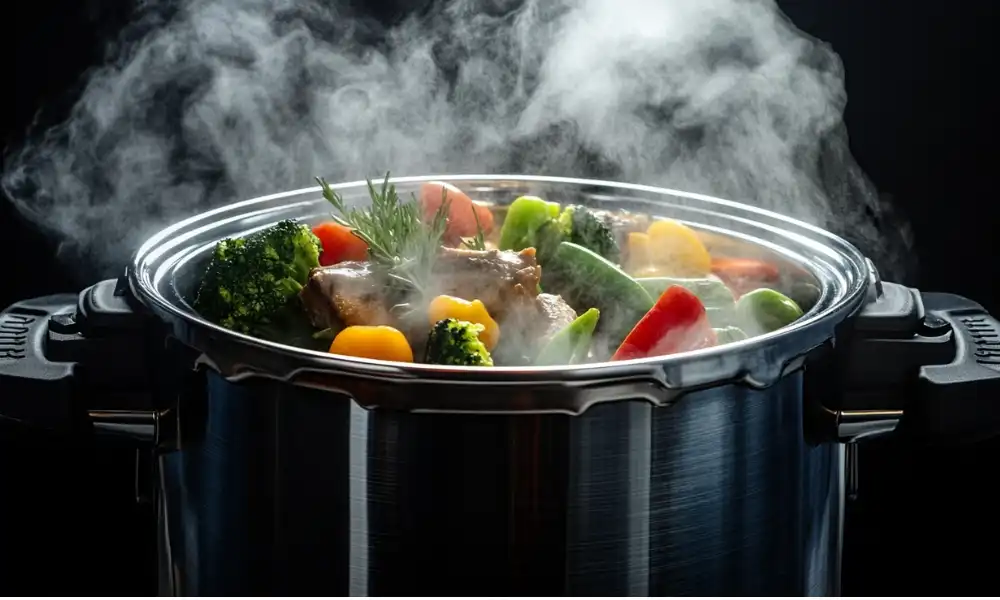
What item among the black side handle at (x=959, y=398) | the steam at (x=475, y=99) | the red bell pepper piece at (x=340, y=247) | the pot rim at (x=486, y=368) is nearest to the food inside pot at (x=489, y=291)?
the red bell pepper piece at (x=340, y=247)

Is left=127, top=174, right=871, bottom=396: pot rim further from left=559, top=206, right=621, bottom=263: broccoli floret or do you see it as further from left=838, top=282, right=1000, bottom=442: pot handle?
left=559, top=206, right=621, bottom=263: broccoli floret

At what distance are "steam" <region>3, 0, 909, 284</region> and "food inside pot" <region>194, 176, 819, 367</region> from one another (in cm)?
66

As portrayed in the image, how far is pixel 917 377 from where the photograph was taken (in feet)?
7.18

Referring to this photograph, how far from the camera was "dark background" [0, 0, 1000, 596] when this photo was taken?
135 inches

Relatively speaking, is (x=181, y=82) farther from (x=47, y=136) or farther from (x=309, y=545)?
(x=309, y=545)

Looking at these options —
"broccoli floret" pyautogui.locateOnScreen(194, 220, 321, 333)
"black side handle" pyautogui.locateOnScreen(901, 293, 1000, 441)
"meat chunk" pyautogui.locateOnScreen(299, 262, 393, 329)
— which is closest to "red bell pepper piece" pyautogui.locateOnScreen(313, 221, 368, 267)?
"broccoli floret" pyautogui.locateOnScreen(194, 220, 321, 333)

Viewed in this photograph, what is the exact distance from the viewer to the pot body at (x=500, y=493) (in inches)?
73.9

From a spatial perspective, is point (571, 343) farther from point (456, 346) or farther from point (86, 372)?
point (86, 372)

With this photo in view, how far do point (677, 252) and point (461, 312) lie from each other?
649 millimetres

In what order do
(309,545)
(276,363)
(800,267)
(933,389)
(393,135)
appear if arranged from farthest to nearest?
(393,135) → (800,267) → (933,389) → (309,545) → (276,363)

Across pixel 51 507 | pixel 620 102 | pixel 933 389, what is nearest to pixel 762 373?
pixel 933 389

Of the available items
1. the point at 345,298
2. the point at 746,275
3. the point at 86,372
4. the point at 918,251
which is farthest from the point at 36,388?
the point at 918,251

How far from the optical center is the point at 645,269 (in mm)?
2646

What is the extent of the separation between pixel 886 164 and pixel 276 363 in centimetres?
222
